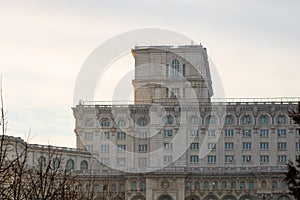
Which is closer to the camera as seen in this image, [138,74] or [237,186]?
[237,186]

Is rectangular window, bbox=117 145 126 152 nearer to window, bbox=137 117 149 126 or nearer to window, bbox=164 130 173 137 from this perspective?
window, bbox=137 117 149 126

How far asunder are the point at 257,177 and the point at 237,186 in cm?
→ 407

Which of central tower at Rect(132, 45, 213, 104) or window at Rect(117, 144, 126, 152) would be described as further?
central tower at Rect(132, 45, 213, 104)

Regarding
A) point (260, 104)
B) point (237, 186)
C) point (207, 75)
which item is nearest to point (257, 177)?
point (237, 186)

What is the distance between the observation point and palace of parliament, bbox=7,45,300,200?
5842 inches

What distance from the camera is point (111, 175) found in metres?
152

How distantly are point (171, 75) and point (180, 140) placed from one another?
13.2m

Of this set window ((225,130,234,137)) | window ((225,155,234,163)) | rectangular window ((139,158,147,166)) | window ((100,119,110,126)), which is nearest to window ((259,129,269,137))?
window ((225,130,234,137))

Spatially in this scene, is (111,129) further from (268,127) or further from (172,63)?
(268,127)

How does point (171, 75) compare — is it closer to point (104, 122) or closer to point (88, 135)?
point (104, 122)

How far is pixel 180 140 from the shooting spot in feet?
502

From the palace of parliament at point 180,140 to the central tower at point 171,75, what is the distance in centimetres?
20

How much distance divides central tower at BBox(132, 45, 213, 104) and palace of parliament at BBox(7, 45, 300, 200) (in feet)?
0.64

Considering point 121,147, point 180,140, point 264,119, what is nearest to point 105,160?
point 121,147
